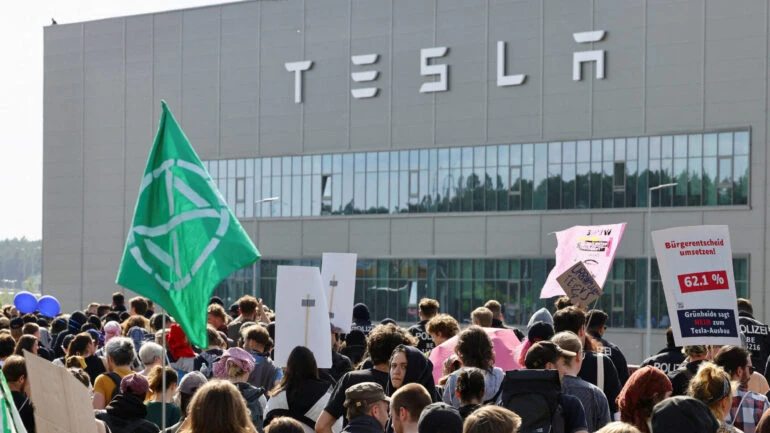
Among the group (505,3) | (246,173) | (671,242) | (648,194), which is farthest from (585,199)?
(671,242)

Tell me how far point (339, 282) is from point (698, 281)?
15.5 ft

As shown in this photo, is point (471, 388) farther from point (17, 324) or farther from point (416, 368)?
point (17, 324)

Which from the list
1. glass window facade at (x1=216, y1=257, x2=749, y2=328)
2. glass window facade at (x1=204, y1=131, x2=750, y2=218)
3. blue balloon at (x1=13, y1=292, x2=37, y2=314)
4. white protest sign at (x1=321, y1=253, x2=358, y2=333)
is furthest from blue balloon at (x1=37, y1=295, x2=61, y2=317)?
glass window facade at (x1=204, y1=131, x2=750, y2=218)

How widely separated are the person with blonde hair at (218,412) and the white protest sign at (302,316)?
184 inches

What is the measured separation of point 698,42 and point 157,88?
29.3 meters

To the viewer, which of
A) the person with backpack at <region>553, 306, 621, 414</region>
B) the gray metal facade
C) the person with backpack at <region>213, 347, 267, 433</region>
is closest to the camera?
the person with backpack at <region>213, 347, 267, 433</region>

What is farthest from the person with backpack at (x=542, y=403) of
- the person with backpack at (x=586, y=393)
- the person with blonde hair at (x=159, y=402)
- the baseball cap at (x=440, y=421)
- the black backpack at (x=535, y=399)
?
the person with blonde hair at (x=159, y=402)

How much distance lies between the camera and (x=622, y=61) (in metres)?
48.3

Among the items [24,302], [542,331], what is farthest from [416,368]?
[24,302]

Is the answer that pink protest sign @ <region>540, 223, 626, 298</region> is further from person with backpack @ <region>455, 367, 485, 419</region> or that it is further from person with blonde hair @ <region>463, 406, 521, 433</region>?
person with blonde hair @ <region>463, 406, 521, 433</region>

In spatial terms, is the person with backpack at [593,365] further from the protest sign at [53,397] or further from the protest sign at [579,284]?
the protest sign at [53,397]

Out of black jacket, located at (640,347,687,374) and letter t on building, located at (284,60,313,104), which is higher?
letter t on building, located at (284,60,313,104)

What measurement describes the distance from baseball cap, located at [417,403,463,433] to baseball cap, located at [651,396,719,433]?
3.89 ft

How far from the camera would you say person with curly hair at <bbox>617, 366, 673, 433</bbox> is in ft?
23.6
